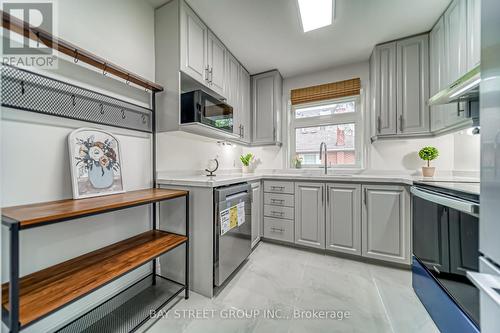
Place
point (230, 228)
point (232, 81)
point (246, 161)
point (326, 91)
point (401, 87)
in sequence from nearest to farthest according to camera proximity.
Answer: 1. point (230, 228)
2. point (401, 87)
3. point (232, 81)
4. point (326, 91)
5. point (246, 161)

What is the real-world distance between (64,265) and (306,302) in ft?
5.29

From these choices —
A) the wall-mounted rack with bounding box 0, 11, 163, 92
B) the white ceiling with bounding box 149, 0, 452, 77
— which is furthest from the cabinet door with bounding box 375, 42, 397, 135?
the wall-mounted rack with bounding box 0, 11, 163, 92

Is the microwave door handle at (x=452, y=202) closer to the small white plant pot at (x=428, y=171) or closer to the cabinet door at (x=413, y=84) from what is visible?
the small white plant pot at (x=428, y=171)

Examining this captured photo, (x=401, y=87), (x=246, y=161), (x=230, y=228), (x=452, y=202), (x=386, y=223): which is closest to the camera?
(x=452, y=202)

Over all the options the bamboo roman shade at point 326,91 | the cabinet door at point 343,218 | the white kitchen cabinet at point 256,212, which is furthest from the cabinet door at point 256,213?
the bamboo roman shade at point 326,91

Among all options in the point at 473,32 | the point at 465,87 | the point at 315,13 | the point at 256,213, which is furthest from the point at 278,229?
the point at 473,32

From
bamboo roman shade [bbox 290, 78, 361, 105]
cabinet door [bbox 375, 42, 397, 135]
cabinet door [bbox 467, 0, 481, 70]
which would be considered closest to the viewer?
cabinet door [bbox 467, 0, 481, 70]

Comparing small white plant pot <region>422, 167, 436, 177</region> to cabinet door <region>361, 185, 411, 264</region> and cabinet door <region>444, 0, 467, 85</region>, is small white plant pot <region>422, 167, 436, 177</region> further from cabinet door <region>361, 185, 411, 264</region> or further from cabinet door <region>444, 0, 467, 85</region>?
cabinet door <region>444, 0, 467, 85</region>

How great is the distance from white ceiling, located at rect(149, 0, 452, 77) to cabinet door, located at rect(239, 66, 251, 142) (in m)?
0.24

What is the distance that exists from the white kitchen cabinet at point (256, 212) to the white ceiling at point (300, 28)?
5.61 ft

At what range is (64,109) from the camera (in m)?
1.13

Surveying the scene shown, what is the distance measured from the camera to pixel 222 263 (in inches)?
59.4

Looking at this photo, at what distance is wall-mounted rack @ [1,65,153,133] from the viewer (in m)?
0.94

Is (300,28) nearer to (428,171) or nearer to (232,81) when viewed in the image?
(232,81)
